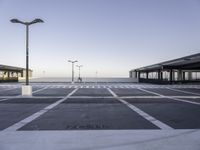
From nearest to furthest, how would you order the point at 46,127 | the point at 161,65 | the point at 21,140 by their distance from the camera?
the point at 21,140 < the point at 46,127 < the point at 161,65

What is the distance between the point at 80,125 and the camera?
400 inches

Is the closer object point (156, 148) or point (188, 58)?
point (156, 148)

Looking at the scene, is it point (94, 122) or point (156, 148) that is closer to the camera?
point (156, 148)

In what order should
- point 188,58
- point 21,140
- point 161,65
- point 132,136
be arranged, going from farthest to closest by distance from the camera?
point 161,65
point 188,58
point 132,136
point 21,140

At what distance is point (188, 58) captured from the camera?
144 ft

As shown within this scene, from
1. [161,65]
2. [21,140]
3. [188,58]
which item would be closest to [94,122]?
[21,140]

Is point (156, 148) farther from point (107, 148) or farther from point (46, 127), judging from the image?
point (46, 127)

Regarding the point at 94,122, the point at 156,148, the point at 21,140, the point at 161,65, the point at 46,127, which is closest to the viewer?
the point at 156,148

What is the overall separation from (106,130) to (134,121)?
2.34 m

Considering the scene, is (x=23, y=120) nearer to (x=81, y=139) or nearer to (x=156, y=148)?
(x=81, y=139)

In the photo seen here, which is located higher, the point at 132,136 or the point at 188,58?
the point at 188,58

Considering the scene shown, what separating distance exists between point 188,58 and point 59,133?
3818 centimetres

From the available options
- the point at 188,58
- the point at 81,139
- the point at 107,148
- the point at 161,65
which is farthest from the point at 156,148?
the point at 161,65

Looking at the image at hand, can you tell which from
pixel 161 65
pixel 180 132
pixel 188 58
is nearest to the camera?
pixel 180 132
